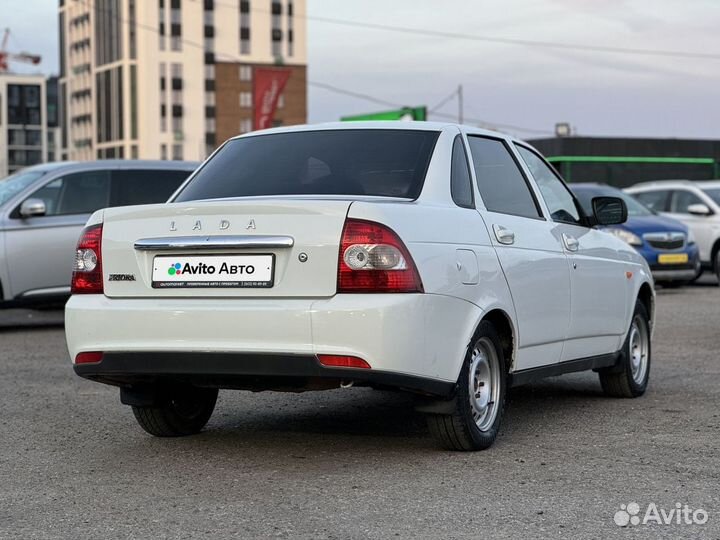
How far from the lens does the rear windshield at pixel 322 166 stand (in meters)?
6.45

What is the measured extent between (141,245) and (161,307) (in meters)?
0.33

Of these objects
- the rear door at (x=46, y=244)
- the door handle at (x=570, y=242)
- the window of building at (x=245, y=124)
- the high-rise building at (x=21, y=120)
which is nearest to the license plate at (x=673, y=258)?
the rear door at (x=46, y=244)

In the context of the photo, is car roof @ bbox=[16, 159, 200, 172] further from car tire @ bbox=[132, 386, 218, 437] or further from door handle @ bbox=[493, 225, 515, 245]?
door handle @ bbox=[493, 225, 515, 245]

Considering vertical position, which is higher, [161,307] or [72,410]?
[161,307]

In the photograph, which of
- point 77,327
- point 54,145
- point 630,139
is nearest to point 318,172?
point 77,327

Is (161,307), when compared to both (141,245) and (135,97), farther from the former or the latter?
(135,97)

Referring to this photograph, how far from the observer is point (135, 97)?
12075 centimetres

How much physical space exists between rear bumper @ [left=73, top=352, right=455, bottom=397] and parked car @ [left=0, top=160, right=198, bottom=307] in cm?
811

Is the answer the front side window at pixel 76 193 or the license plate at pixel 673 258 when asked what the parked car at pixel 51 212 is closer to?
the front side window at pixel 76 193

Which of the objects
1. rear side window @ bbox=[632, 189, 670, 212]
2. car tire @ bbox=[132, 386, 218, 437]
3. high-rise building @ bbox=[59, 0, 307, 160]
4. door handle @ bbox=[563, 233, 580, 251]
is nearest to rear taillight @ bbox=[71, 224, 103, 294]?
car tire @ bbox=[132, 386, 218, 437]

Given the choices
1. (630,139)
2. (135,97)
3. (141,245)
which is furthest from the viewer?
(135,97)

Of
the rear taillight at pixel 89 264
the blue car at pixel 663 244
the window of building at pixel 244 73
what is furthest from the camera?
the window of building at pixel 244 73

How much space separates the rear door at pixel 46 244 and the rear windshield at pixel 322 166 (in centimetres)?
741

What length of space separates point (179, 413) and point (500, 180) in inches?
86.4
